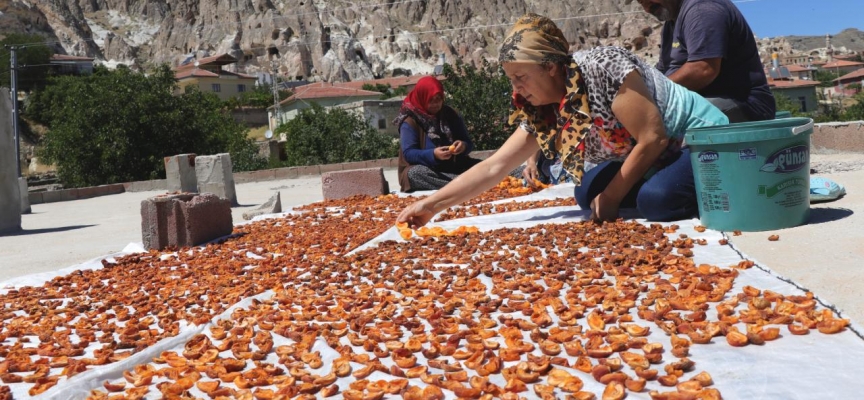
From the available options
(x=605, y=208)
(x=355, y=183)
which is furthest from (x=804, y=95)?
(x=605, y=208)

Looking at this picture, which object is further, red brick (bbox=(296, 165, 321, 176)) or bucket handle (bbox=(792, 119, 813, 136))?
red brick (bbox=(296, 165, 321, 176))

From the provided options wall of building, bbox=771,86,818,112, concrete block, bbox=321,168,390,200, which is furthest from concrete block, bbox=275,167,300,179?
wall of building, bbox=771,86,818,112

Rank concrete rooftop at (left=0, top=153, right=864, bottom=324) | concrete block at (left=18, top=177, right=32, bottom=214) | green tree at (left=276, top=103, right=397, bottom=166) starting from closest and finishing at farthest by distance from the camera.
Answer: concrete rooftop at (left=0, top=153, right=864, bottom=324)
concrete block at (left=18, top=177, right=32, bottom=214)
green tree at (left=276, top=103, right=397, bottom=166)

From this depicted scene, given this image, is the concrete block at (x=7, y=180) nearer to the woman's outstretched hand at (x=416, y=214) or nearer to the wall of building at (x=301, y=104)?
the woman's outstretched hand at (x=416, y=214)

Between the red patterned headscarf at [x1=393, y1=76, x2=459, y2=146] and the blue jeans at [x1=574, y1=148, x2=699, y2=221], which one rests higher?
the red patterned headscarf at [x1=393, y1=76, x2=459, y2=146]

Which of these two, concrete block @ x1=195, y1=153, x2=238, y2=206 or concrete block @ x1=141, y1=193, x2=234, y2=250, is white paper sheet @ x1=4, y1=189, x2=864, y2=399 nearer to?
concrete block @ x1=141, y1=193, x2=234, y2=250

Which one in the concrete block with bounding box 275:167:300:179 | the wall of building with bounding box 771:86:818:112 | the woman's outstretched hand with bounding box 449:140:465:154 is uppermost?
the wall of building with bounding box 771:86:818:112

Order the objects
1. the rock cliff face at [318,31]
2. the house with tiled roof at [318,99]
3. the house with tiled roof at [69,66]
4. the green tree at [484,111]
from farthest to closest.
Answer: the rock cliff face at [318,31], the house with tiled roof at [69,66], the house with tiled roof at [318,99], the green tree at [484,111]

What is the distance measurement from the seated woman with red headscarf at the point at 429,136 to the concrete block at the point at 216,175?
309 cm

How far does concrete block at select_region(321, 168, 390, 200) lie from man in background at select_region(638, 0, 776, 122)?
377 cm

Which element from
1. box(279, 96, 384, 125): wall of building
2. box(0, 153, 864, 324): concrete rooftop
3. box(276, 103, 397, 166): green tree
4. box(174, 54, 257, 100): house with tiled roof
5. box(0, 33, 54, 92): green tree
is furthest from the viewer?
box(174, 54, 257, 100): house with tiled roof

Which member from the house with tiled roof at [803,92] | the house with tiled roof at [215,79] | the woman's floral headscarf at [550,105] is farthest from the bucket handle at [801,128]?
the house with tiled roof at [215,79]

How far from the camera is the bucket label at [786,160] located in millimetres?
3094

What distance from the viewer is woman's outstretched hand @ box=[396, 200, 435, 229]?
149 inches
